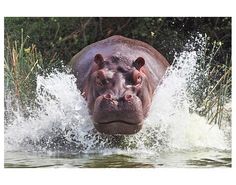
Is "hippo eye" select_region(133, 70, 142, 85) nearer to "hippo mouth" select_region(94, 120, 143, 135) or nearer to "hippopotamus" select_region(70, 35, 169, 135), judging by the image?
"hippopotamus" select_region(70, 35, 169, 135)

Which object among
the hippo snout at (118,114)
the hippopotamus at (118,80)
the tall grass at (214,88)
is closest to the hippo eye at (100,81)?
the hippopotamus at (118,80)

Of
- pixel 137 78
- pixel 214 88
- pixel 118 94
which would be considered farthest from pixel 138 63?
pixel 214 88

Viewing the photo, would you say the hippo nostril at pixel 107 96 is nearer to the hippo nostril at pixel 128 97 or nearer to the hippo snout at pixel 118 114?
the hippo snout at pixel 118 114

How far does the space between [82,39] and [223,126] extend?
162cm

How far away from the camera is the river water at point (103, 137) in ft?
23.0

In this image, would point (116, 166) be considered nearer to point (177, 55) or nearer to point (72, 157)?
point (72, 157)

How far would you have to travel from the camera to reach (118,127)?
6.79 m

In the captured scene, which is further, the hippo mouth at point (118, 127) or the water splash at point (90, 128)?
the water splash at point (90, 128)

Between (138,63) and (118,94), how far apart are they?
46 centimetres

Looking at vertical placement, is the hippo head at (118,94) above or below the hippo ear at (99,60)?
below

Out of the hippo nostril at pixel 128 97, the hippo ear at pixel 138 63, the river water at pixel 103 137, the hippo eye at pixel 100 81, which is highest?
the hippo ear at pixel 138 63

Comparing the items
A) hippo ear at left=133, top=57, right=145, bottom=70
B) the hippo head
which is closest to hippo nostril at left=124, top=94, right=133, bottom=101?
the hippo head

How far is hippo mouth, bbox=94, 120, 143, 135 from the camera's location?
6762 mm

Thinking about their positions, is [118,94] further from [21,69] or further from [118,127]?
[21,69]
